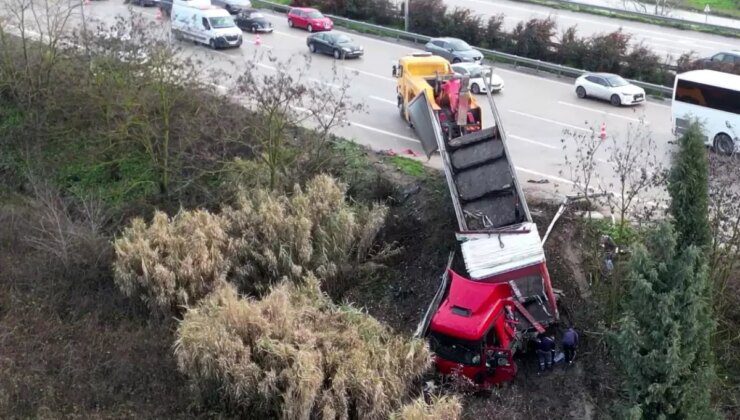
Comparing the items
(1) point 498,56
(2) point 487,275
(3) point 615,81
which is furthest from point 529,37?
(2) point 487,275

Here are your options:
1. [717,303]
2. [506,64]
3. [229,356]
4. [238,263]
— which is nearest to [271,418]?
[229,356]

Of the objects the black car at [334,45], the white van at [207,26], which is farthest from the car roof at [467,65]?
the white van at [207,26]

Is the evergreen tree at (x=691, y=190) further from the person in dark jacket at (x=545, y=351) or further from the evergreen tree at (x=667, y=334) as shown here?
the person in dark jacket at (x=545, y=351)

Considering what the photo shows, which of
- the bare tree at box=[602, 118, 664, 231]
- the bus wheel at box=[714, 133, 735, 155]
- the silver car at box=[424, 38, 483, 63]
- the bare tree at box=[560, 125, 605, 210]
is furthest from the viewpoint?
the silver car at box=[424, 38, 483, 63]

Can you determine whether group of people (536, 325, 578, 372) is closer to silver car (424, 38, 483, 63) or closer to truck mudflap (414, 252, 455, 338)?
truck mudflap (414, 252, 455, 338)

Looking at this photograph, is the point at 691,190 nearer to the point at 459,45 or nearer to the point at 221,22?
the point at 459,45

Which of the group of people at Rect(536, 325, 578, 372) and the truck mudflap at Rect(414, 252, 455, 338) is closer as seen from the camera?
the group of people at Rect(536, 325, 578, 372)

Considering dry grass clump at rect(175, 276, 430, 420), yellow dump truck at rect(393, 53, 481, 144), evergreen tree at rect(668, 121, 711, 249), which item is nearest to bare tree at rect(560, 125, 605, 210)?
yellow dump truck at rect(393, 53, 481, 144)
